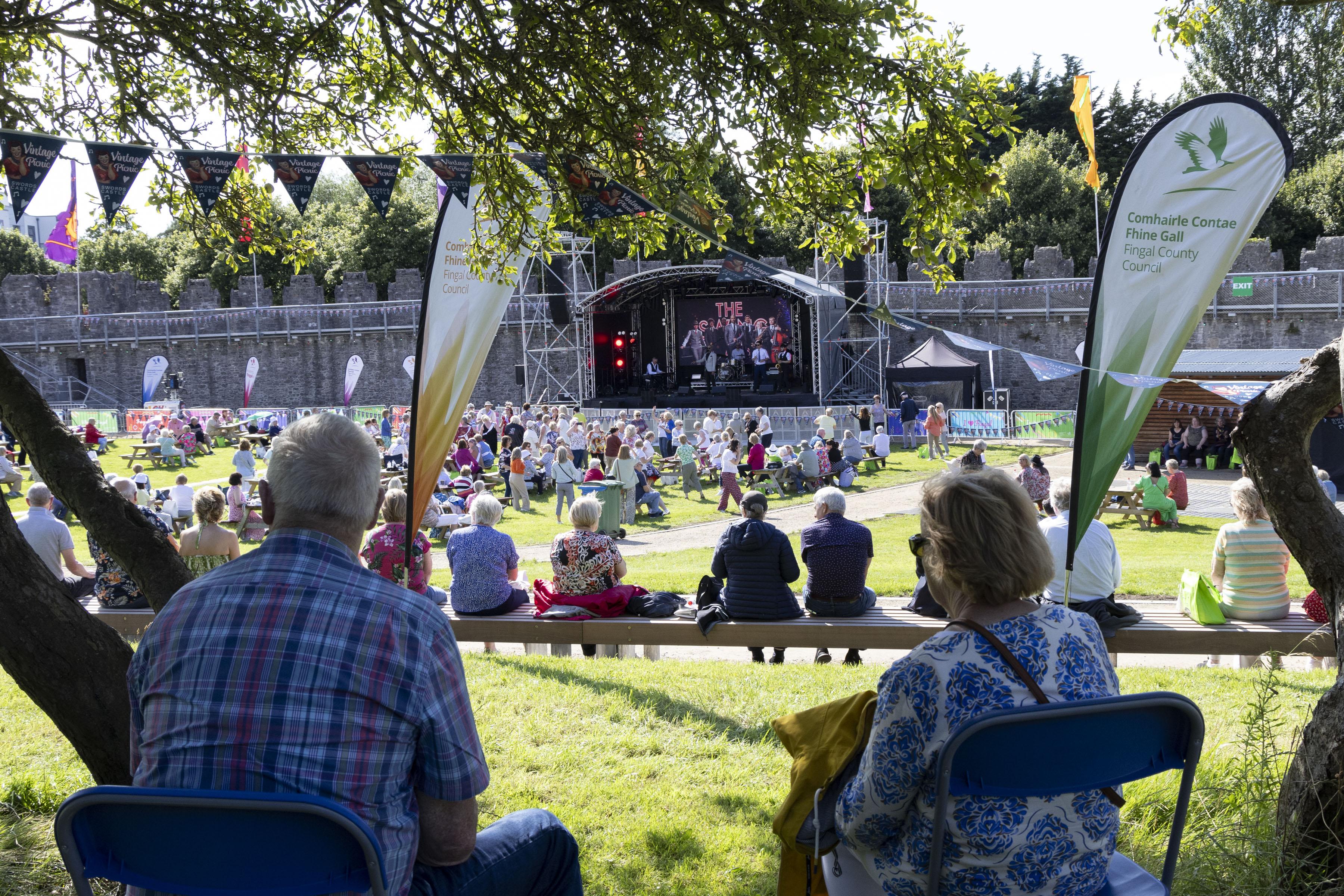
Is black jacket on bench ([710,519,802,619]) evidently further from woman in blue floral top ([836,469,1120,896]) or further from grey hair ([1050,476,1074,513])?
woman in blue floral top ([836,469,1120,896])

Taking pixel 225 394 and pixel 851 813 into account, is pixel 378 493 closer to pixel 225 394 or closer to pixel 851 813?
pixel 851 813

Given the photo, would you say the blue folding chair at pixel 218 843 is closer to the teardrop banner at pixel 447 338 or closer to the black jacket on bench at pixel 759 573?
the teardrop banner at pixel 447 338

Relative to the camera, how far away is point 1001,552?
191cm

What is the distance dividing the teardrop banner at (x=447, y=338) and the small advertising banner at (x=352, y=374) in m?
26.8

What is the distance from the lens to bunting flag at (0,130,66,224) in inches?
195

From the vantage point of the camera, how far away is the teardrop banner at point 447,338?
3.82m

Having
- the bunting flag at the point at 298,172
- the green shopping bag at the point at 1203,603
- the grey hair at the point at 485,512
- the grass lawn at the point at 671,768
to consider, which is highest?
the bunting flag at the point at 298,172

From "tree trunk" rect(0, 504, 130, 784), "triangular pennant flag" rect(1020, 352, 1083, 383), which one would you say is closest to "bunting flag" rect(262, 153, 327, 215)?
"tree trunk" rect(0, 504, 130, 784)

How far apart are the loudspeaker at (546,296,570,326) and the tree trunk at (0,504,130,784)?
2569 centimetres

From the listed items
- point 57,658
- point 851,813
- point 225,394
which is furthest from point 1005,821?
point 225,394

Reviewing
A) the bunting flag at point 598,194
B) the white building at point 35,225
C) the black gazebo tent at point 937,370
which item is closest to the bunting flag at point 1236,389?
the bunting flag at point 598,194

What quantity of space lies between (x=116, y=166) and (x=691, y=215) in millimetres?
3246

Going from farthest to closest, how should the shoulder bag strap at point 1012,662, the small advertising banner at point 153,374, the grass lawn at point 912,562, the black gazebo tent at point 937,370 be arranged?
the small advertising banner at point 153,374 → the black gazebo tent at point 937,370 → the grass lawn at point 912,562 → the shoulder bag strap at point 1012,662

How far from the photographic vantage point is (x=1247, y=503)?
5883 mm
